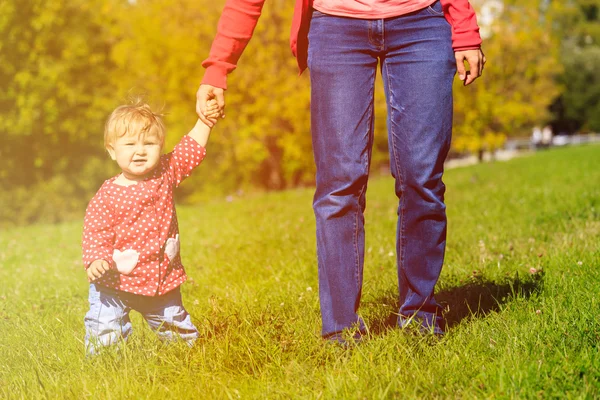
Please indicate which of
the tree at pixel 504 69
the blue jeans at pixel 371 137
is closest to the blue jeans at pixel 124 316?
the blue jeans at pixel 371 137

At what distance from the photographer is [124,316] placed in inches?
130

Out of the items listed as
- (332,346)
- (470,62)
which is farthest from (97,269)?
(470,62)

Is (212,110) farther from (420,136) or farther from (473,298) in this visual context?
(473,298)

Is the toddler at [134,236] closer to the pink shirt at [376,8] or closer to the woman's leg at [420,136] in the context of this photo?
the pink shirt at [376,8]

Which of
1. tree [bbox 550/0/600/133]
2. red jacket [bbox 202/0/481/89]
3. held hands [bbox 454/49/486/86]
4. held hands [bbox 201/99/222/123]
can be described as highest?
red jacket [bbox 202/0/481/89]

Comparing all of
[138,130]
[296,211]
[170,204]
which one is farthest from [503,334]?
[296,211]

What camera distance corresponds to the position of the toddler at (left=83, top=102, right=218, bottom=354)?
3.15 meters

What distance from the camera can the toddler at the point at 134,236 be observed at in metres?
3.15

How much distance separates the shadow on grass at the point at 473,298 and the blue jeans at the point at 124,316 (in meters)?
0.93

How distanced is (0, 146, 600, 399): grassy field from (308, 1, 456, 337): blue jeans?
0.26 metres

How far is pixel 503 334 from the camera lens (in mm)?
3004

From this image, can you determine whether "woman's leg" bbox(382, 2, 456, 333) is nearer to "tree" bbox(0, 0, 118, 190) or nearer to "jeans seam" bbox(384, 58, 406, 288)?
"jeans seam" bbox(384, 58, 406, 288)

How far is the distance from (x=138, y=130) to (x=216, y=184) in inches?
822

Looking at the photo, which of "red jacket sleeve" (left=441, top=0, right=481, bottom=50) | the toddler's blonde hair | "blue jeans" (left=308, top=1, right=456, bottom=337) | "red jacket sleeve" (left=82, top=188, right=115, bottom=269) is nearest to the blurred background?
the toddler's blonde hair
